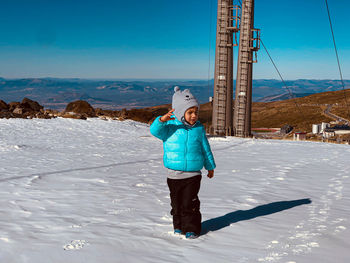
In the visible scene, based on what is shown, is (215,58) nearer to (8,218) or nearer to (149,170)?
(149,170)

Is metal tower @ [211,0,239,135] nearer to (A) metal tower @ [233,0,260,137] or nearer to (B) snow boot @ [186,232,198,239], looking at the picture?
(A) metal tower @ [233,0,260,137]

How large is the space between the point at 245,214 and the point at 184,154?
1640 millimetres

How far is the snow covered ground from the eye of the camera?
11.7 feet

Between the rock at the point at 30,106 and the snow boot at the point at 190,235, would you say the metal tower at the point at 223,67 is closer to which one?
the rock at the point at 30,106

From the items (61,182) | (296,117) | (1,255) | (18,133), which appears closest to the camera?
(1,255)

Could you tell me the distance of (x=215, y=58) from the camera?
62.7 feet

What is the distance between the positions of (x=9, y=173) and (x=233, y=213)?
479 centimetres

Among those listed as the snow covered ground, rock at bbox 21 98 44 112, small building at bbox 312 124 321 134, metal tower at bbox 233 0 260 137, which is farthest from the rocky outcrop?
small building at bbox 312 124 321 134

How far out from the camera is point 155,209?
5.16 meters

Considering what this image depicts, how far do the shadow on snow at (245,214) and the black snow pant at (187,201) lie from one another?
0.30 meters

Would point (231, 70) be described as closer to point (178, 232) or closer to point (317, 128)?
point (178, 232)

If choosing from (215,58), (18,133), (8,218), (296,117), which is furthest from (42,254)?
(296,117)

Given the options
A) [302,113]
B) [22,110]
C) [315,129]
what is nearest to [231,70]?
[22,110]

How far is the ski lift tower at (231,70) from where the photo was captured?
18797 mm
